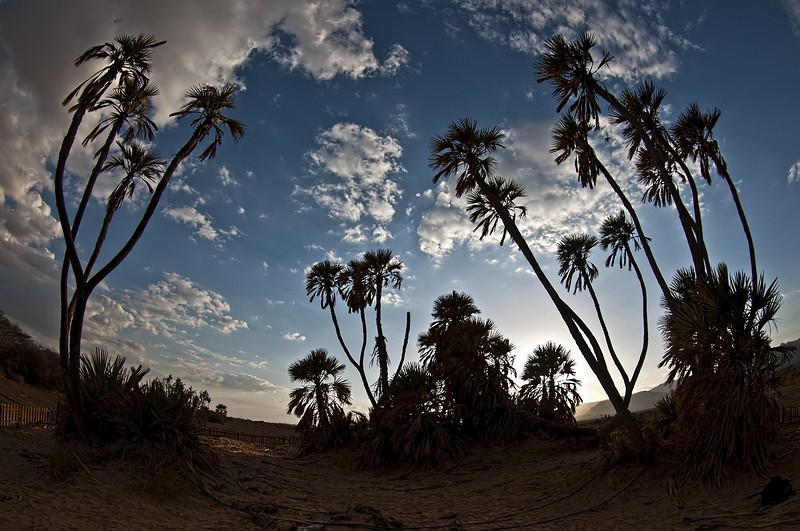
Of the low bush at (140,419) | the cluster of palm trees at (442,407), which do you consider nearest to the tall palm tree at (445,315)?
the cluster of palm trees at (442,407)

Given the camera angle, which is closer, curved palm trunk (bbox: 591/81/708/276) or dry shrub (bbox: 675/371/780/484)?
dry shrub (bbox: 675/371/780/484)

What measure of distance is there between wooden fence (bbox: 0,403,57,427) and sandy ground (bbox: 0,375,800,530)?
1.02 meters

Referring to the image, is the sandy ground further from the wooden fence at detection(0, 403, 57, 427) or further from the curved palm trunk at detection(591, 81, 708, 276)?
the curved palm trunk at detection(591, 81, 708, 276)

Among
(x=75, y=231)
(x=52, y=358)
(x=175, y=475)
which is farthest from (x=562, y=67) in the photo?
(x=52, y=358)

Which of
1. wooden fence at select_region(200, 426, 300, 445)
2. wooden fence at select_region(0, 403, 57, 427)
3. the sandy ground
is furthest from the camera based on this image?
wooden fence at select_region(200, 426, 300, 445)

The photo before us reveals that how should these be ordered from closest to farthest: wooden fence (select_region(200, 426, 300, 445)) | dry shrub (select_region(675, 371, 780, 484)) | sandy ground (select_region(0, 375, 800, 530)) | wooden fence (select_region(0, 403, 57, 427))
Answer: sandy ground (select_region(0, 375, 800, 530)), dry shrub (select_region(675, 371, 780, 484)), wooden fence (select_region(0, 403, 57, 427)), wooden fence (select_region(200, 426, 300, 445))

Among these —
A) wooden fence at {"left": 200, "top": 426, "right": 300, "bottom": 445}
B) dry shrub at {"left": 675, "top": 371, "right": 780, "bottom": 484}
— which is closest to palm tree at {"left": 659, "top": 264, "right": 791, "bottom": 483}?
dry shrub at {"left": 675, "top": 371, "right": 780, "bottom": 484}

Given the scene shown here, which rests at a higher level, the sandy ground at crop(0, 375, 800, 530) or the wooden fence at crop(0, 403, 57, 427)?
the wooden fence at crop(0, 403, 57, 427)

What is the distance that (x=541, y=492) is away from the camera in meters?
11.5

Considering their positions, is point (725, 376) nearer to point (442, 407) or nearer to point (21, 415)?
point (442, 407)

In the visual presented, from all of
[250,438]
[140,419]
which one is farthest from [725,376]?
[250,438]

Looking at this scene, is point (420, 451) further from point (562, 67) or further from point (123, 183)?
point (562, 67)

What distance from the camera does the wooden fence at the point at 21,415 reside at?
12672 mm

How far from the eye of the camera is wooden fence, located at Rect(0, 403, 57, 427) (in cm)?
1267
